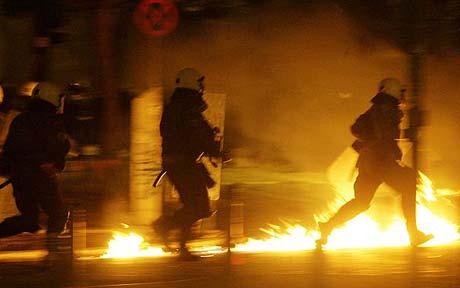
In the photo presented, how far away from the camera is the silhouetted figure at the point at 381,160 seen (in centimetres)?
943

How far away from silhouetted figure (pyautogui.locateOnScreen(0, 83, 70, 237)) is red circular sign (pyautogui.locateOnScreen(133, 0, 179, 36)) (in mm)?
1871

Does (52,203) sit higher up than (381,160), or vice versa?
(381,160)

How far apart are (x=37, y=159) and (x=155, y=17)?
7.90 feet

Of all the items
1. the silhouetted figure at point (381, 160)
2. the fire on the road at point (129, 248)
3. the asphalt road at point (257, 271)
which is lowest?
the asphalt road at point (257, 271)

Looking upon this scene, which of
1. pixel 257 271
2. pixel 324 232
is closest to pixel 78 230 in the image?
pixel 257 271

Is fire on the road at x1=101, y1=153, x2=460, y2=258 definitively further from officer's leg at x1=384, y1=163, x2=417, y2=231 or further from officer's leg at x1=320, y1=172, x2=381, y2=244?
officer's leg at x1=384, y1=163, x2=417, y2=231

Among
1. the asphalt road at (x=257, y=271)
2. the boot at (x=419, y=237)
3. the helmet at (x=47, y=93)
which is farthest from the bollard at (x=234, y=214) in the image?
the helmet at (x=47, y=93)

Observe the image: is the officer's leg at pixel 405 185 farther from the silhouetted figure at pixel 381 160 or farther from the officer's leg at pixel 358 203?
the officer's leg at pixel 358 203

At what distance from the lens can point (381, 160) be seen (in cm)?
950

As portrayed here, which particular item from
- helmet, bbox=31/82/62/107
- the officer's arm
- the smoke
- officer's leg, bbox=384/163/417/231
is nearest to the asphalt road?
officer's leg, bbox=384/163/417/231

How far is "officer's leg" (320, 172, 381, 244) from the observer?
965cm

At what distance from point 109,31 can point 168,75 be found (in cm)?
293

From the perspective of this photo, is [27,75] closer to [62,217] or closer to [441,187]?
[62,217]

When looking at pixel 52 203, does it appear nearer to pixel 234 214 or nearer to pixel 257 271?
pixel 234 214
